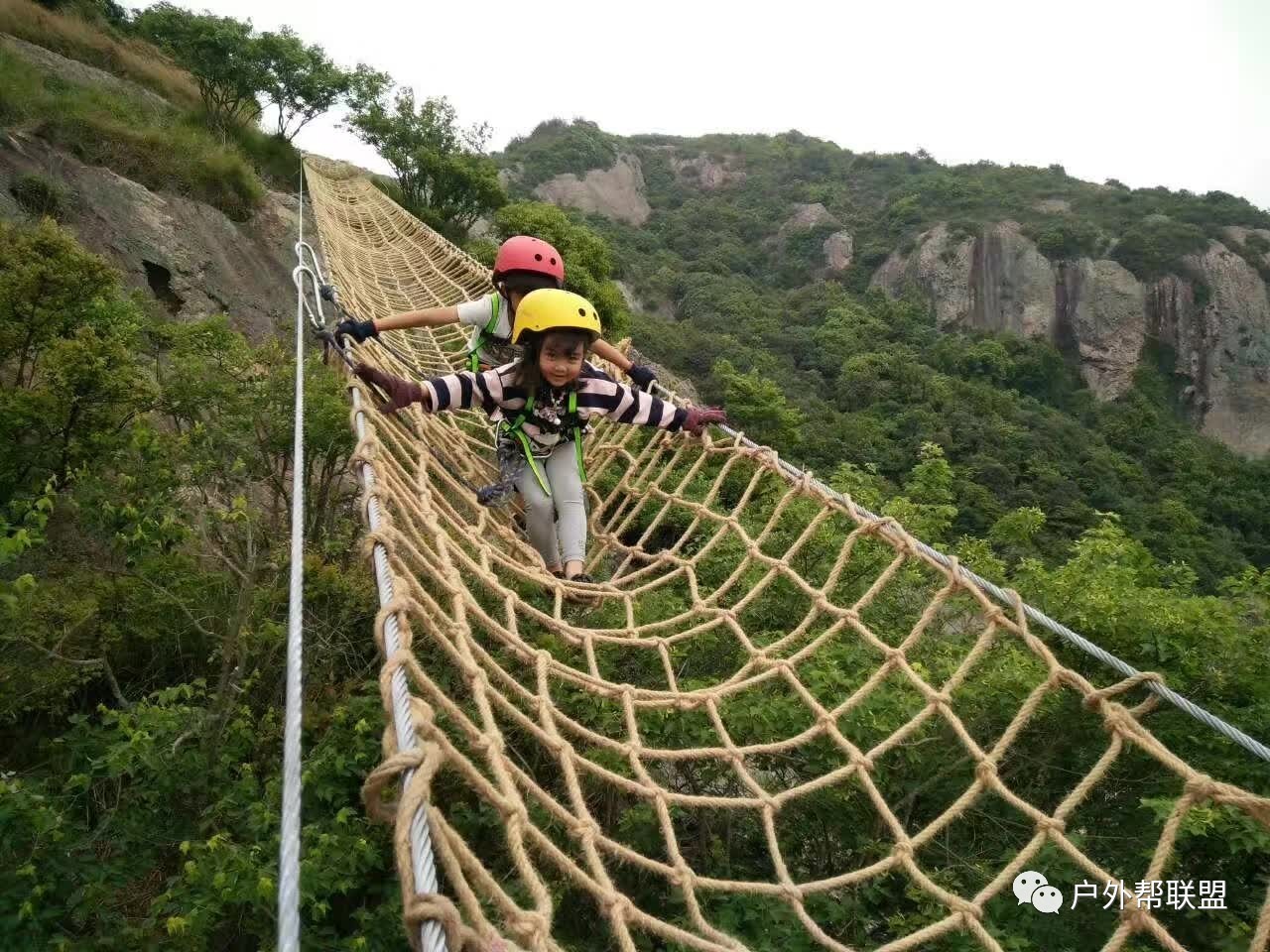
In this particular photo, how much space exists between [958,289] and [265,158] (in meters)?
36.5

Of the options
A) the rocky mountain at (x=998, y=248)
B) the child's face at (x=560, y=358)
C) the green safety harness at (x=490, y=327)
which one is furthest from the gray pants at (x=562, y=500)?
the rocky mountain at (x=998, y=248)

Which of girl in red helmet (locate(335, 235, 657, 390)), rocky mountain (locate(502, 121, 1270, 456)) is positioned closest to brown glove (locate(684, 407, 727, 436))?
girl in red helmet (locate(335, 235, 657, 390))

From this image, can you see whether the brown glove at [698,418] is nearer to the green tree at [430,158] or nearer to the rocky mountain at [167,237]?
the rocky mountain at [167,237]

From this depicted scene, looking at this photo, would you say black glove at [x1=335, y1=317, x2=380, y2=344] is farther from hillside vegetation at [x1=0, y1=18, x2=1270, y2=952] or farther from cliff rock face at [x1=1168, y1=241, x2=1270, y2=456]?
cliff rock face at [x1=1168, y1=241, x2=1270, y2=456]

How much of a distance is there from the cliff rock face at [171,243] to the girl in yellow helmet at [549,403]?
3.25m

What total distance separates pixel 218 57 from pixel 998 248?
1527 inches

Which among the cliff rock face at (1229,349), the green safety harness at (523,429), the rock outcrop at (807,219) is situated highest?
the rock outcrop at (807,219)

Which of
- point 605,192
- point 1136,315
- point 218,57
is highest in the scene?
point 605,192

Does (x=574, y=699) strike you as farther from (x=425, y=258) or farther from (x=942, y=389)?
(x=942, y=389)

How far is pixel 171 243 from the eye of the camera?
532 cm

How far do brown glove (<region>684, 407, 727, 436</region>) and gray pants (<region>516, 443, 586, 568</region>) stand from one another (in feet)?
1.40

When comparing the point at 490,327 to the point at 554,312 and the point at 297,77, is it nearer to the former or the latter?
the point at 554,312

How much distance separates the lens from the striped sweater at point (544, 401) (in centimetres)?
207

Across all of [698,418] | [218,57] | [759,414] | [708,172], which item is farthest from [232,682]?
[708,172]
